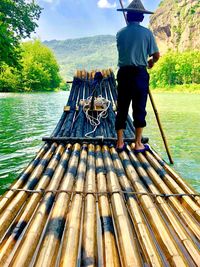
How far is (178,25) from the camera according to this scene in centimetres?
14412

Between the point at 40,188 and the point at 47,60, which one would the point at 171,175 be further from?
the point at 47,60

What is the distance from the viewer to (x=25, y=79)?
6625 cm

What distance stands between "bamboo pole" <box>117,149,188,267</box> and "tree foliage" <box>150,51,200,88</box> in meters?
79.6

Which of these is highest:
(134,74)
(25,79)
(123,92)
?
(134,74)

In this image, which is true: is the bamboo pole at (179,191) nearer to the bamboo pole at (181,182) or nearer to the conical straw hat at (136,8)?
the bamboo pole at (181,182)

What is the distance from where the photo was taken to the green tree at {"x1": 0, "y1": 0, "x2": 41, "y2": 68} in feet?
84.8

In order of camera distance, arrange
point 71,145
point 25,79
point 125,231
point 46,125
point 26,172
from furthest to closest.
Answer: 1. point 25,79
2. point 46,125
3. point 71,145
4. point 26,172
5. point 125,231

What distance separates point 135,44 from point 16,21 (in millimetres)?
28369

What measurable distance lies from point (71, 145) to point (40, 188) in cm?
213

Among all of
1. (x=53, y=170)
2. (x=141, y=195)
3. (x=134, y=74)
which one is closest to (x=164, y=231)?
(x=141, y=195)

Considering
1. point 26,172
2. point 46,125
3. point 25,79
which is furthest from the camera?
point 25,79

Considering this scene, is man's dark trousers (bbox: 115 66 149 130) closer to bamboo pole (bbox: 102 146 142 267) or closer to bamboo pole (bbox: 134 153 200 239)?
bamboo pole (bbox: 134 153 200 239)

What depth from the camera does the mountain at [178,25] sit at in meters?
128

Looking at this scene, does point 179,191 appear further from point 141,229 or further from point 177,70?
point 177,70
